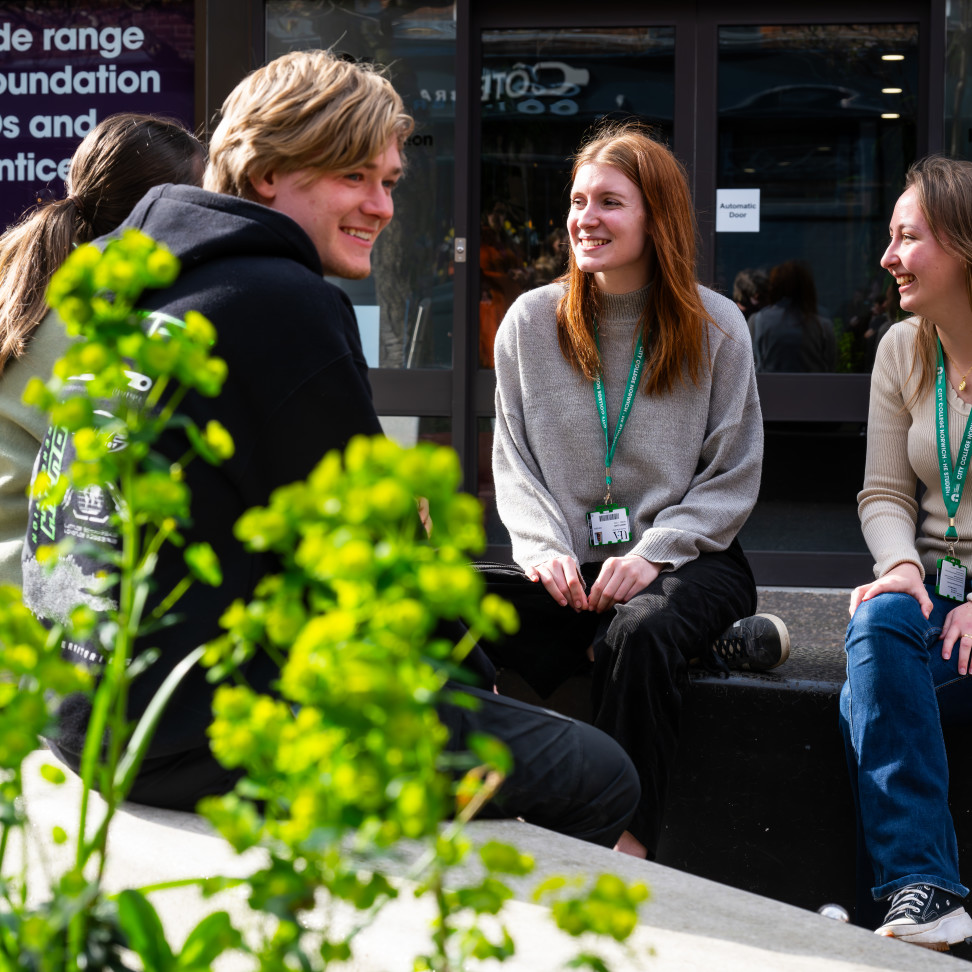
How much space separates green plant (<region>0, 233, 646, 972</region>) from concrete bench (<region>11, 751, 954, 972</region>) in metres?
0.75

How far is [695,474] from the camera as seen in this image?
341cm

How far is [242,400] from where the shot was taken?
1.95m

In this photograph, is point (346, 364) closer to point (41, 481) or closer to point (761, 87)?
point (41, 481)

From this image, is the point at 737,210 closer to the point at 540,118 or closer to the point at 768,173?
the point at 768,173

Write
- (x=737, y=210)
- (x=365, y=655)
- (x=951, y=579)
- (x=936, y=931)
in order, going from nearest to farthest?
(x=365, y=655) < (x=936, y=931) < (x=951, y=579) < (x=737, y=210)

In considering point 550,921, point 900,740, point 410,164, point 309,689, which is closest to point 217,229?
point 550,921

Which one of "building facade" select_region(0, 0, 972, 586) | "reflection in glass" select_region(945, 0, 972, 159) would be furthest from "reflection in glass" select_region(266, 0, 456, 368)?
"reflection in glass" select_region(945, 0, 972, 159)

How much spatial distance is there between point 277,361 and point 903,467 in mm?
1941

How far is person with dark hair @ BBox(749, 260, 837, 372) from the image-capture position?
5.84 m

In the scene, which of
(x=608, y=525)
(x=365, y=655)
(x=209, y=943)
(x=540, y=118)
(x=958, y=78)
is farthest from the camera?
(x=540, y=118)

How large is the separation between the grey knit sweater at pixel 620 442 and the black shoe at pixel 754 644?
0.73 ft

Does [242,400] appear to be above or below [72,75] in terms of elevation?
below

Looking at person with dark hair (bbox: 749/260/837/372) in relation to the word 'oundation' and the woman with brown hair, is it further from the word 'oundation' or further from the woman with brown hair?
the word 'oundation'

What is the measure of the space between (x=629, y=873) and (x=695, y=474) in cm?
167
